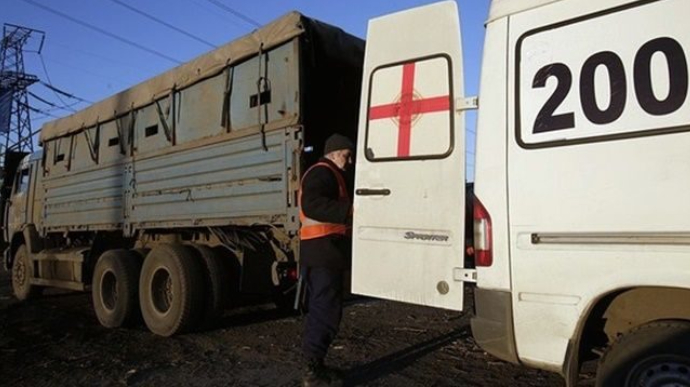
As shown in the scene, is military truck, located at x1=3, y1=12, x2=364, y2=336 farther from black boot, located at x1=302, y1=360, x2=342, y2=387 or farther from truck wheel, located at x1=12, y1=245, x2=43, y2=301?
truck wheel, located at x1=12, y1=245, x2=43, y2=301

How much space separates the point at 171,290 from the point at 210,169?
56.0 inches

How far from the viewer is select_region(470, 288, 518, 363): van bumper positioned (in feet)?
9.81

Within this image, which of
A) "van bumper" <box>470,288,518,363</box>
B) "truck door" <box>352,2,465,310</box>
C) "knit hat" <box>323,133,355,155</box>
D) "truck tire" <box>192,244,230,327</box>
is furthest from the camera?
"truck tire" <box>192,244,230,327</box>

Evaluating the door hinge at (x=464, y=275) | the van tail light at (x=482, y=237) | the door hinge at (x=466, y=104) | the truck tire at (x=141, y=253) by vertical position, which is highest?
the door hinge at (x=466, y=104)

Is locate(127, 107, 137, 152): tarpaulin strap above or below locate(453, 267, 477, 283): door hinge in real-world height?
above

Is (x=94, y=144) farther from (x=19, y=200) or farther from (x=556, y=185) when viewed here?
(x=556, y=185)

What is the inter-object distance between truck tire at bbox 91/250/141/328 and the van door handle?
4350 mm

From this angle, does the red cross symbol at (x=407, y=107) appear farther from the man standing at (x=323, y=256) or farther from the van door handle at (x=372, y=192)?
the man standing at (x=323, y=256)

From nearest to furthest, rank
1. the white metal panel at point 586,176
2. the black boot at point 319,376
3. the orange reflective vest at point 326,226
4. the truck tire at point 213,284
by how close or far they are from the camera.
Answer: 1. the white metal panel at point 586,176
2. the black boot at point 319,376
3. the orange reflective vest at point 326,226
4. the truck tire at point 213,284

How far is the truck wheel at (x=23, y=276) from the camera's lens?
10.3 metres

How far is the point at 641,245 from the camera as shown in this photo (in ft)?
8.44

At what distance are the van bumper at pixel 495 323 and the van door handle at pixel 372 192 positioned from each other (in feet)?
2.73

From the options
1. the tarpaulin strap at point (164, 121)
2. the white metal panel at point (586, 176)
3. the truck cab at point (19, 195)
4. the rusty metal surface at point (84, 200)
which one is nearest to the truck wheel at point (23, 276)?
the truck cab at point (19, 195)

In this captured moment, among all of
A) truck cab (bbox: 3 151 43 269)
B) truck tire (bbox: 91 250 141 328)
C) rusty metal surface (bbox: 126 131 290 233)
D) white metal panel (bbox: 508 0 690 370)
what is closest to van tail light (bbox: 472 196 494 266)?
white metal panel (bbox: 508 0 690 370)
